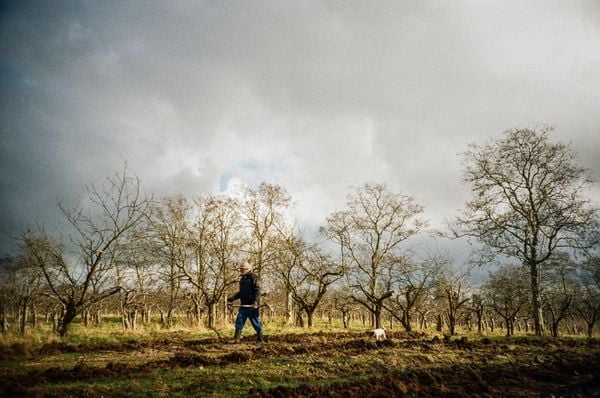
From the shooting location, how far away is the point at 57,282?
12547mm

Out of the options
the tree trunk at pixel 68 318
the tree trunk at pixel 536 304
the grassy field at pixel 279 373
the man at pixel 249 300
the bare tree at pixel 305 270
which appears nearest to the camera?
the grassy field at pixel 279 373

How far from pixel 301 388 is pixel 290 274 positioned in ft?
70.0

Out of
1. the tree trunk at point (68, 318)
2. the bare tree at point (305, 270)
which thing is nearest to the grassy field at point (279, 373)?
the tree trunk at point (68, 318)

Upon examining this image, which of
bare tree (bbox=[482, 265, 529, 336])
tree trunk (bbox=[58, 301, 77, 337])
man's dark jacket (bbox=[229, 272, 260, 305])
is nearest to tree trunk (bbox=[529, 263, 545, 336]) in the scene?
bare tree (bbox=[482, 265, 529, 336])

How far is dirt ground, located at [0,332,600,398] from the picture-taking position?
5020mm

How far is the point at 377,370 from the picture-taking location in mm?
6801

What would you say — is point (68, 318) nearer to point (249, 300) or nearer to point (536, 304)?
point (249, 300)

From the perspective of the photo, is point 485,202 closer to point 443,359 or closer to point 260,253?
point 443,359

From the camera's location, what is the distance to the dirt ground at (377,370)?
5020 millimetres

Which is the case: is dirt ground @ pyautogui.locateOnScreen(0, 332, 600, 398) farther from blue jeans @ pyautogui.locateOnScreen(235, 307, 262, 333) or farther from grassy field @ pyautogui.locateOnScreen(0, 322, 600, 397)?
blue jeans @ pyautogui.locateOnScreen(235, 307, 262, 333)

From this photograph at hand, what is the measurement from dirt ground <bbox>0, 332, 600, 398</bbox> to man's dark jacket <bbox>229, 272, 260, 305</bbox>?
5.02 feet

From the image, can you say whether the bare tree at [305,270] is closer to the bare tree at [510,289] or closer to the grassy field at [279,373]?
the grassy field at [279,373]

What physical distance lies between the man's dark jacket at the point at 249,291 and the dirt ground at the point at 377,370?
153 centimetres

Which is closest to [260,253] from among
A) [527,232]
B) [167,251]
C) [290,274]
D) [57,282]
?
[290,274]
